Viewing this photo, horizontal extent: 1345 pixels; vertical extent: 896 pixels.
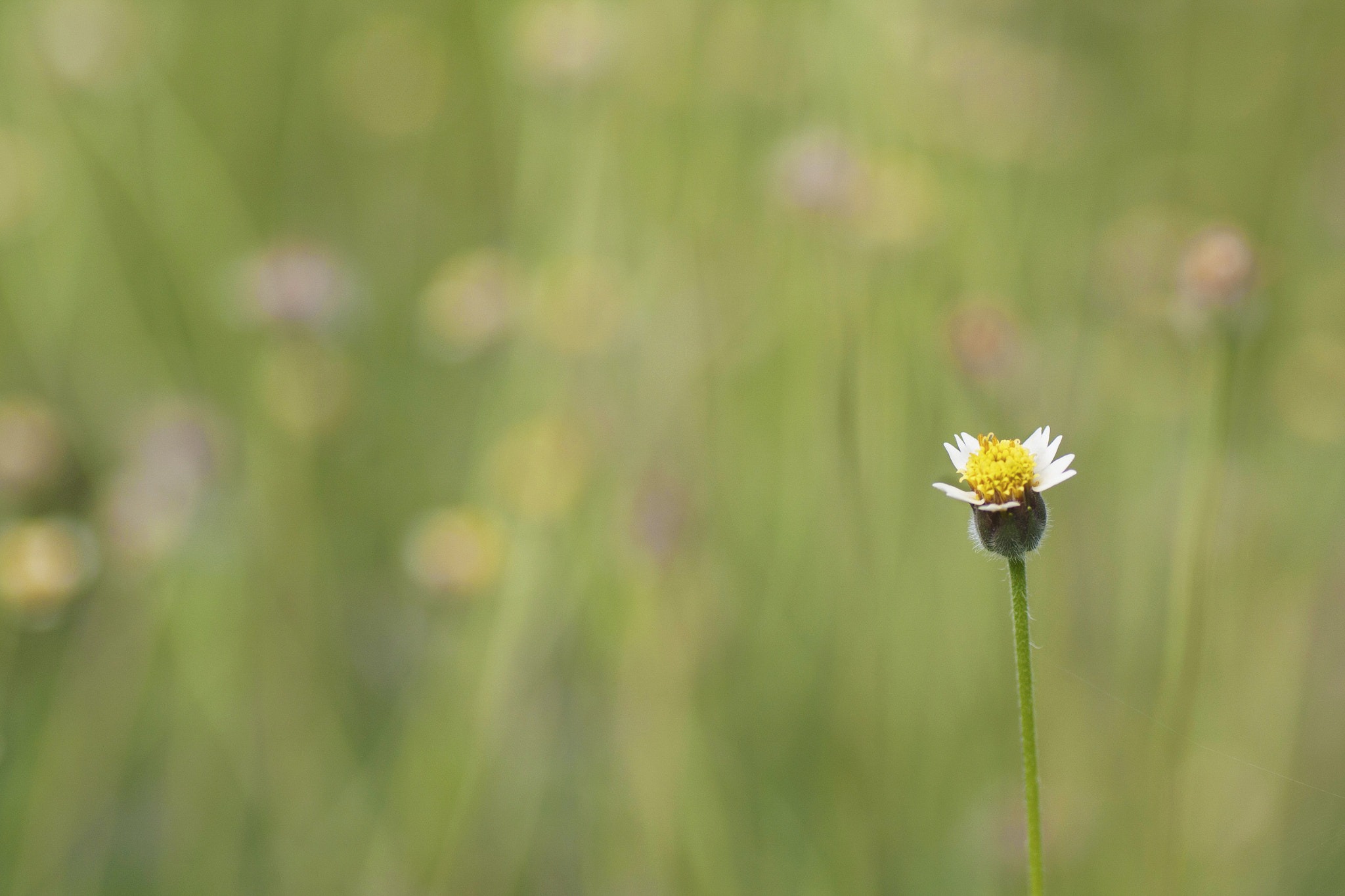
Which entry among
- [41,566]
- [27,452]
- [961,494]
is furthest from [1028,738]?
[27,452]

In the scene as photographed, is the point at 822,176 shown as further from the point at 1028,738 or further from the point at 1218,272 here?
the point at 1028,738

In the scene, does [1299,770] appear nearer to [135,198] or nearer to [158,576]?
[158,576]

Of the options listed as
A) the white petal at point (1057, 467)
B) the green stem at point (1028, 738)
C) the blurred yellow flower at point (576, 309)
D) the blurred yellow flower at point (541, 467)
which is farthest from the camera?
the blurred yellow flower at point (576, 309)

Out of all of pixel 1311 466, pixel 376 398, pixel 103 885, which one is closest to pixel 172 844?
pixel 103 885

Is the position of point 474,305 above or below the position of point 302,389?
above

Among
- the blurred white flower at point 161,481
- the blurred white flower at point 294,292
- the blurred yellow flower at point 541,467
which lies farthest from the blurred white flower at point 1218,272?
the blurred white flower at point 161,481

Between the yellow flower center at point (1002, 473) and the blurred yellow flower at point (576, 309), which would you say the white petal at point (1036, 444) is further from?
the blurred yellow flower at point (576, 309)

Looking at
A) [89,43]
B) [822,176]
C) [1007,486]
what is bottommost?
[1007,486]
